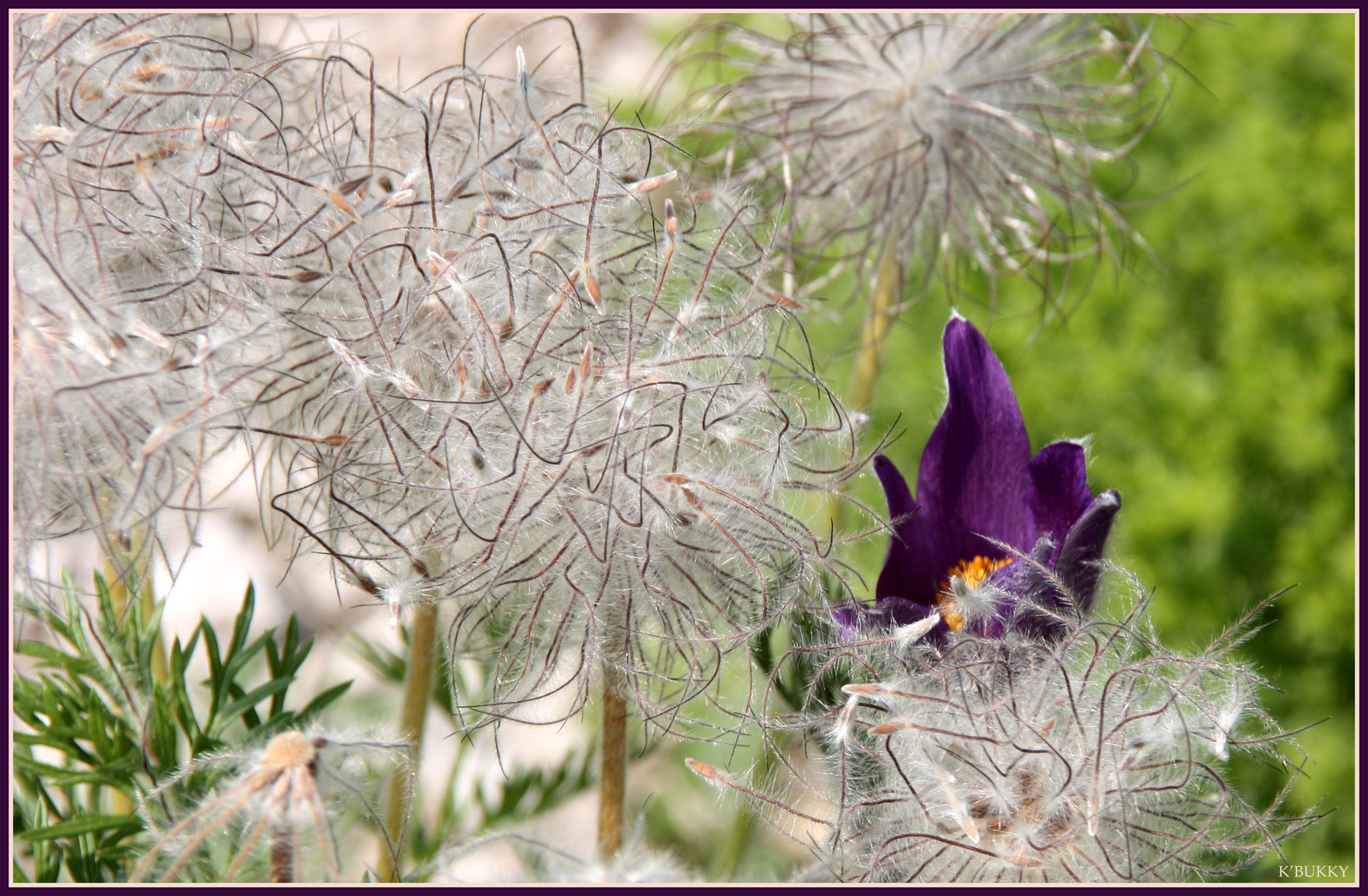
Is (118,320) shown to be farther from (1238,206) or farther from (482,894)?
(1238,206)

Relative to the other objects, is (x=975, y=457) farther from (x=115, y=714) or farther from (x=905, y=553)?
(x=115, y=714)

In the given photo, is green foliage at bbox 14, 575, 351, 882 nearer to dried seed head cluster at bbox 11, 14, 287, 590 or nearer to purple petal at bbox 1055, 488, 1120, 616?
dried seed head cluster at bbox 11, 14, 287, 590

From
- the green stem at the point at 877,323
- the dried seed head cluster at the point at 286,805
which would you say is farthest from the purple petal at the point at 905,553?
the dried seed head cluster at the point at 286,805

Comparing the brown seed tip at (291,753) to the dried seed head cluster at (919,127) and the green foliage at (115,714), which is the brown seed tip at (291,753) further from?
the dried seed head cluster at (919,127)

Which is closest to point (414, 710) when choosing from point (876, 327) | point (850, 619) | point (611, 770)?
point (611, 770)

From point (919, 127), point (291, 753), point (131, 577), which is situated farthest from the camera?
point (919, 127)

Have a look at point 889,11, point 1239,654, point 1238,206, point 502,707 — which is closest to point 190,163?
point 502,707
